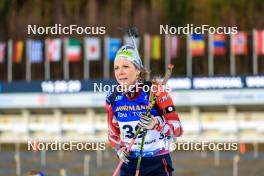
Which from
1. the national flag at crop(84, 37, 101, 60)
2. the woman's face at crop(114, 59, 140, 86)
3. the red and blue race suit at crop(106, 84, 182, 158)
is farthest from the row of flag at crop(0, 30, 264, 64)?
the woman's face at crop(114, 59, 140, 86)

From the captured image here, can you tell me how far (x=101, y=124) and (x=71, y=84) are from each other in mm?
3232

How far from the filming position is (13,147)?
40.8 m

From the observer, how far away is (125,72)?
6.29 metres

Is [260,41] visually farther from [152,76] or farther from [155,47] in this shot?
[152,76]

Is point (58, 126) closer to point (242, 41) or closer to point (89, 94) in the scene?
point (89, 94)

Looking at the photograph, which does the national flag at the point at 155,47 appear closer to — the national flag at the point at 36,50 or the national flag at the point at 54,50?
the national flag at the point at 54,50

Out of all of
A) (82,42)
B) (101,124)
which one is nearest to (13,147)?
(101,124)

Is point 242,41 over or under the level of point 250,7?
under

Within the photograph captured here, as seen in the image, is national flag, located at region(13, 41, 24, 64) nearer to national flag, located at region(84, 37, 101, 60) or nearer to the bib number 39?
national flag, located at region(84, 37, 101, 60)

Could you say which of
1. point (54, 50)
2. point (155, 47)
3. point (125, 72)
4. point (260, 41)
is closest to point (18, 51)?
point (54, 50)

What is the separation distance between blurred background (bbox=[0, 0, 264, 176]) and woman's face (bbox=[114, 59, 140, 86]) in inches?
719

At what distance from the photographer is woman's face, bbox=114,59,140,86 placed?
6273mm

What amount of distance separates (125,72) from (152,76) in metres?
34.8

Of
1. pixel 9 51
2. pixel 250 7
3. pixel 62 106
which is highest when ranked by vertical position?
pixel 250 7
